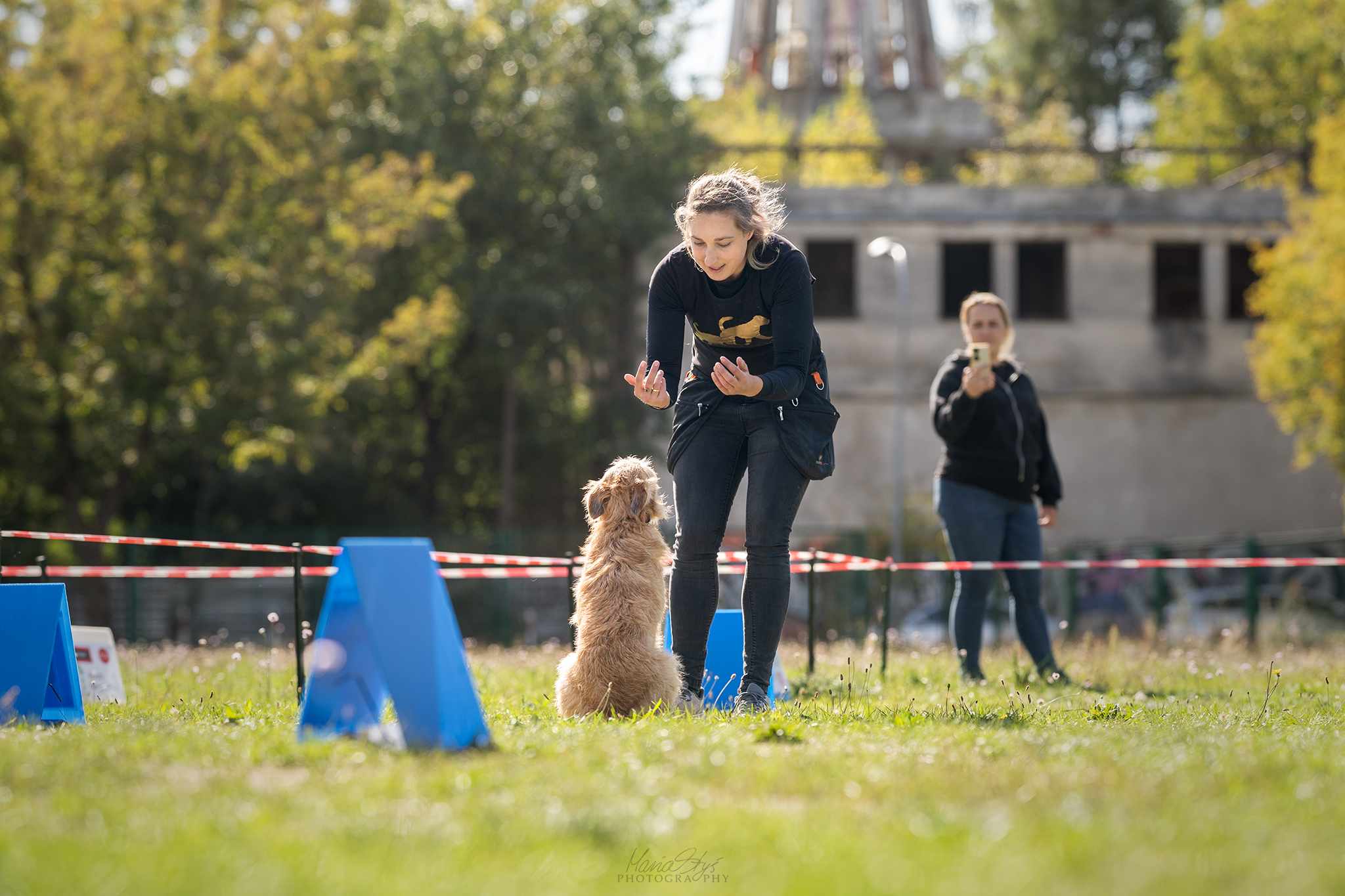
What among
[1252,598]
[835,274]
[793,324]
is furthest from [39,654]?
[835,274]

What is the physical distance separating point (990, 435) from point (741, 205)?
3.20m

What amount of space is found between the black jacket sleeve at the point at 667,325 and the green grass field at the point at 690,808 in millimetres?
1530

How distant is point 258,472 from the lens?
111 feet

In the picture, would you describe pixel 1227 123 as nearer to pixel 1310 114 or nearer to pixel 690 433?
pixel 1310 114

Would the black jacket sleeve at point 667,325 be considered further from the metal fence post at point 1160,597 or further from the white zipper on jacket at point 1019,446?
the metal fence post at point 1160,597

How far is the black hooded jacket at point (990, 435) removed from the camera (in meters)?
8.80

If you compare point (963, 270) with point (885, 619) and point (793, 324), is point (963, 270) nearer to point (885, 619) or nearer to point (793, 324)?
point (885, 619)

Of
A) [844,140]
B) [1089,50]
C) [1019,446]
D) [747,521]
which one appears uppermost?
[1089,50]

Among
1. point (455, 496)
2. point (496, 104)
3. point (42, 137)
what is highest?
point (496, 104)

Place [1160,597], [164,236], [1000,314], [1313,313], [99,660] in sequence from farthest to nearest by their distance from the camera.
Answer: [1313,313] < [164,236] < [1160,597] < [1000,314] < [99,660]

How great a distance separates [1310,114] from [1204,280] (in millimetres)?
11233

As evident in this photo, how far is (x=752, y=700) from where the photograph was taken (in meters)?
6.27

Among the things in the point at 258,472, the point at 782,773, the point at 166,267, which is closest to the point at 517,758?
the point at 782,773

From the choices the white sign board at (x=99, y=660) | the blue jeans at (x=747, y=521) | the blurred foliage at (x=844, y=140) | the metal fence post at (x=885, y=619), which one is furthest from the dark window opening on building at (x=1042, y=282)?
the blue jeans at (x=747, y=521)
